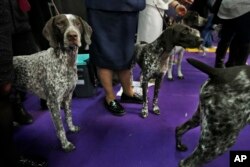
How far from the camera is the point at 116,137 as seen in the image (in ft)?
8.13

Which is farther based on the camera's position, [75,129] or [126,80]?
[126,80]

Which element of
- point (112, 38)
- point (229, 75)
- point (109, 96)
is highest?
point (229, 75)

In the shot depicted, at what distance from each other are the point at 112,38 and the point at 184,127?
47.2 inches

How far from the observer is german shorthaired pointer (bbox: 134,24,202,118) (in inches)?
100

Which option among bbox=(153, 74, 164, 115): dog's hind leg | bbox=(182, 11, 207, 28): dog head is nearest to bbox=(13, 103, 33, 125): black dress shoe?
bbox=(153, 74, 164, 115): dog's hind leg

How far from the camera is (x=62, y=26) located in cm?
206

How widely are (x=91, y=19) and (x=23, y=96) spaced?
142cm

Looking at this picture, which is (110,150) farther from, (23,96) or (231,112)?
(23,96)

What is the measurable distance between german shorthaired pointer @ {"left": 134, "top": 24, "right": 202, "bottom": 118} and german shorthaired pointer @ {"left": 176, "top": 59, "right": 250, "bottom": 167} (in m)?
0.96

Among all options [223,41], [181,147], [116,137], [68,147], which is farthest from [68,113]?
[223,41]

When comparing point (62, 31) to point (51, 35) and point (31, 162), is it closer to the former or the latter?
point (51, 35)

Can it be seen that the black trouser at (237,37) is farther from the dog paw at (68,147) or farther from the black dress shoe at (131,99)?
the dog paw at (68,147)

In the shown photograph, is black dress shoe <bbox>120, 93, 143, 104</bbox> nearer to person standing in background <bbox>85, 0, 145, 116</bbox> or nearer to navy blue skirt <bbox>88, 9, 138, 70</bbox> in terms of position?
person standing in background <bbox>85, 0, 145, 116</bbox>

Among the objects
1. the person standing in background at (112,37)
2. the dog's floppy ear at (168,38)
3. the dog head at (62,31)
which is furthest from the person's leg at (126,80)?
the dog head at (62,31)
